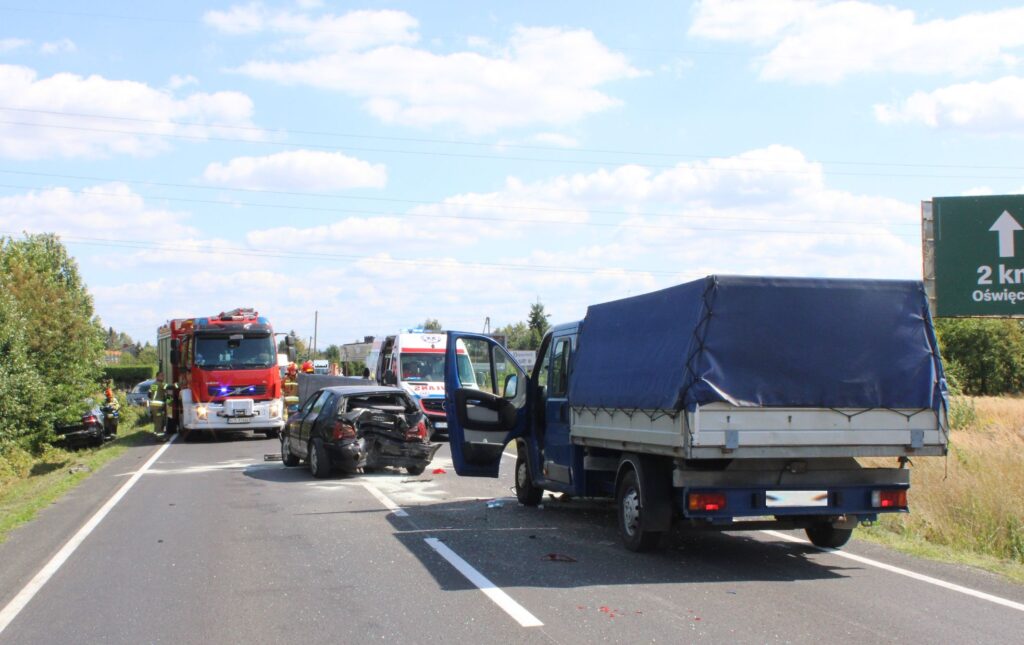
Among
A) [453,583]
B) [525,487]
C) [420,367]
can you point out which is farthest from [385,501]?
[420,367]

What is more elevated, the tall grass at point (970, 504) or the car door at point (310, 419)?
the car door at point (310, 419)

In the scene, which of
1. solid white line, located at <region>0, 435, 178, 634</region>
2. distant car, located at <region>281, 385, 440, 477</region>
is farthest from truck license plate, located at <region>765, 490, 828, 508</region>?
distant car, located at <region>281, 385, 440, 477</region>

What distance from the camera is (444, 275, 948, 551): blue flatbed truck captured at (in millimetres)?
8234

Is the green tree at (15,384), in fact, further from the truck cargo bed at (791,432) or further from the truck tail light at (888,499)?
the truck tail light at (888,499)

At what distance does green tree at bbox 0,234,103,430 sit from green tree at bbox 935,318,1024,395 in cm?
4145

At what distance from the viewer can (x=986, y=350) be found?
52406 mm

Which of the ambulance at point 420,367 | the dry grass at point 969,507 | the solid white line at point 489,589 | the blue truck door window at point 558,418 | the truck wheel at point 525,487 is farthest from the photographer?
the ambulance at point 420,367

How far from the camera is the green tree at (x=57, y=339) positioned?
28.5 metres

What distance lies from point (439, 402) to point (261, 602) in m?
18.2

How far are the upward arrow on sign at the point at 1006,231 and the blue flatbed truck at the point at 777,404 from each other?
17475 mm

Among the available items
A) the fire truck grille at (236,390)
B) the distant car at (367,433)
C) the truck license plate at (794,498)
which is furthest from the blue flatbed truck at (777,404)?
the fire truck grille at (236,390)

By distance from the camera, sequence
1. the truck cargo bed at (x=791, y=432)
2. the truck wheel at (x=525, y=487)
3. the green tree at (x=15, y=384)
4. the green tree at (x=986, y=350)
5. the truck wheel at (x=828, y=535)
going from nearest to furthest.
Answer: the truck cargo bed at (x=791, y=432)
the truck wheel at (x=828, y=535)
the truck wheel at (x=525, y=487)
the green tree at (x=15, y=384)
the green tree at (x=986, y=350)

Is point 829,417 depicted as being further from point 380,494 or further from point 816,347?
point 380,494

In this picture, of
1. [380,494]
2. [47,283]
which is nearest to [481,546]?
[380,494]
